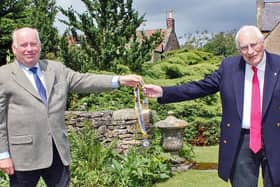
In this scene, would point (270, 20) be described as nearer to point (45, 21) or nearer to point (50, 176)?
point (45, 21)

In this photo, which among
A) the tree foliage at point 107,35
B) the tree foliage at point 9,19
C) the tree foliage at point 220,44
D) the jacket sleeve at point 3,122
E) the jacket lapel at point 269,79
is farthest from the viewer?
the tree foliage at point 220,44

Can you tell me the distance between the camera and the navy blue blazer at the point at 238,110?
3.39 meters

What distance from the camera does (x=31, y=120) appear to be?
3.26m

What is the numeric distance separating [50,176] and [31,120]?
1.53ft

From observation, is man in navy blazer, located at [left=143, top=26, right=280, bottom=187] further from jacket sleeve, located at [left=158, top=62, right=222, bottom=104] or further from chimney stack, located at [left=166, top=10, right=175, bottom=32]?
chimney stack, located at [left=166, top=10, right=175, bottom=32]

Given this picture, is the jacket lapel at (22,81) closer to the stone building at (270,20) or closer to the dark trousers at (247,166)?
the dark trousers at (247,166)

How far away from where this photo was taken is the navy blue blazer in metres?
3.39

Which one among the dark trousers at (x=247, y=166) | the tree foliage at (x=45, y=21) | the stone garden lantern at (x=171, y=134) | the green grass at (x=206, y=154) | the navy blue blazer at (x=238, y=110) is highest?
the tree foliage at (x=45, y=21)

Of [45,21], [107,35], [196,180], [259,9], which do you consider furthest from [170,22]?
[196,180]

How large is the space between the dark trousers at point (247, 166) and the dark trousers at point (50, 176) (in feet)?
4.16

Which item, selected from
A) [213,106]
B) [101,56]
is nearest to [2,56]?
[101,56]

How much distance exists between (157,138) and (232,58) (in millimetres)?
4855

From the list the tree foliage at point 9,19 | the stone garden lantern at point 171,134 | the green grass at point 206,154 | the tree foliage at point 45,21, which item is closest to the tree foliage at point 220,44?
the tree foliage at point 45,21

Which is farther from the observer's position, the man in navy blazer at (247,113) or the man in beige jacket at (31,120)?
the man in navy blazer at (247,113)
